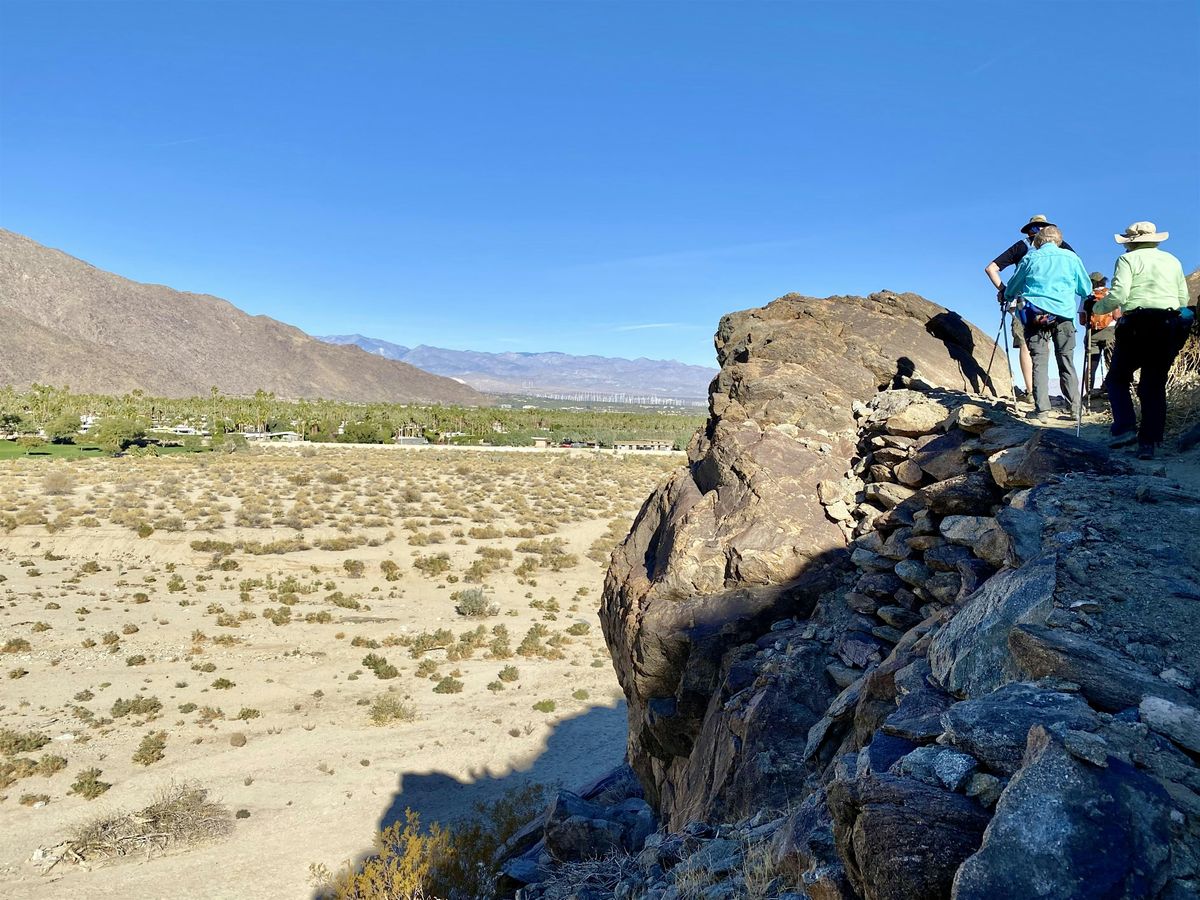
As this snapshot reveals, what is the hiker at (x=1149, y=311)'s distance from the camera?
251 inches

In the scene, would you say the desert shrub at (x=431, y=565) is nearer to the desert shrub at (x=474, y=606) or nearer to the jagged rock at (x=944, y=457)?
the desert shrub at (x=474, y=606)

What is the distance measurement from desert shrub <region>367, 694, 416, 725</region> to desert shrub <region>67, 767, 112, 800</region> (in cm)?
487

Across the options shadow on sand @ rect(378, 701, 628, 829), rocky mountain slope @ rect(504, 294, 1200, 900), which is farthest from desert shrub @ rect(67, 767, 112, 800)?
A: rocky mountain slope @ rect(504, 294, 1200, 900)

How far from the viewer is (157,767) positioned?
13156mm

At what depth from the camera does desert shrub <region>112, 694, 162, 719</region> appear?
15047mm

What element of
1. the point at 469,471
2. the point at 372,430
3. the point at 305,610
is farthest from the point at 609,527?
the point at 372,430

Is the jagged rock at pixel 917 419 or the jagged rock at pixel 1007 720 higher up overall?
the jagged rock at pixel 917 419

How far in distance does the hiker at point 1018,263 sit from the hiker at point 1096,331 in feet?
1.97

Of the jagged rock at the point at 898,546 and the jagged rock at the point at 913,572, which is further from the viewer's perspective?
the jagged rock at the point at 898,546

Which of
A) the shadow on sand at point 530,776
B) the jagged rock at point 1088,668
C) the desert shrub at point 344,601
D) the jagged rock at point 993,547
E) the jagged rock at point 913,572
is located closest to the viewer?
the jagged rock at point 1088,668

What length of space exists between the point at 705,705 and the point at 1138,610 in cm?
427

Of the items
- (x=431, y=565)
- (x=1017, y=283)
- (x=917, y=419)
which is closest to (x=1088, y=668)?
(x=917, y=419)

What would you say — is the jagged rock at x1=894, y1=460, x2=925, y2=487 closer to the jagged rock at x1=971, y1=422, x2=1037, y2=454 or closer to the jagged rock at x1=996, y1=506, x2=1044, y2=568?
the jagged rock at x1=971, y1=422, x2=1037, y2=454

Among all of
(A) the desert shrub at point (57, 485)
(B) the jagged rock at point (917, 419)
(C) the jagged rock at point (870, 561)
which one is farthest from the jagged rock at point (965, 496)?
(A) the desert shrub at point (57, 485)
